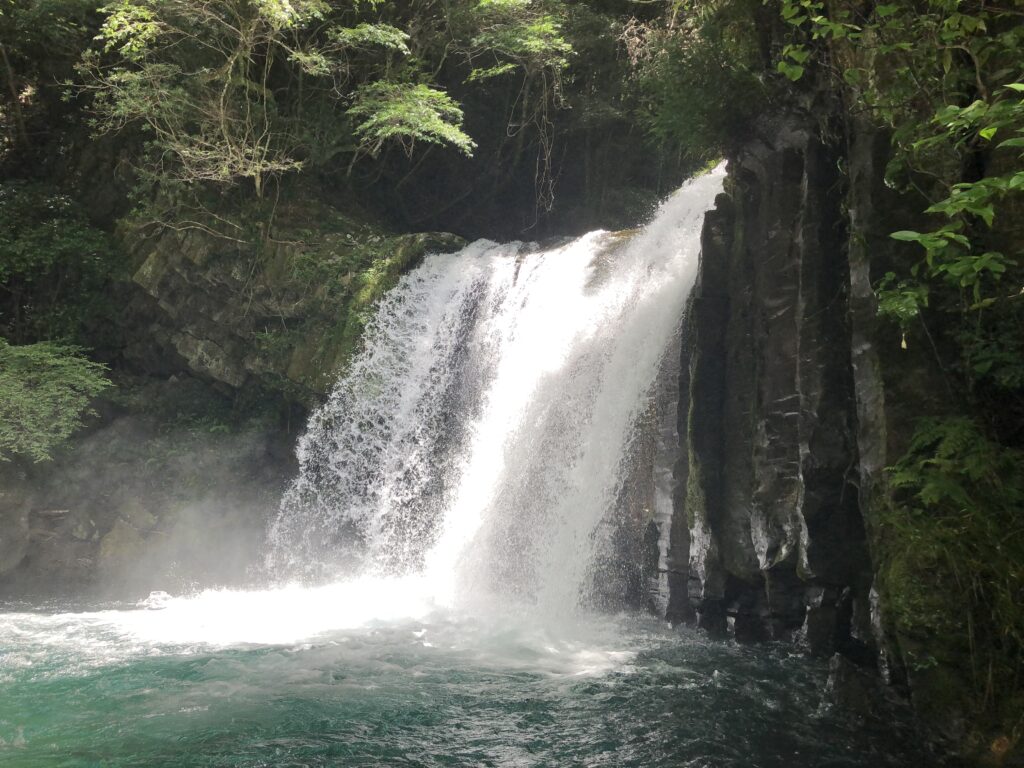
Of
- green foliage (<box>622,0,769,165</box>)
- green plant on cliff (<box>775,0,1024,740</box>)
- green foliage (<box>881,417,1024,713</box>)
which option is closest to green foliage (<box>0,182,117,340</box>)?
green foliage (<box>622,0,769,165</box>)

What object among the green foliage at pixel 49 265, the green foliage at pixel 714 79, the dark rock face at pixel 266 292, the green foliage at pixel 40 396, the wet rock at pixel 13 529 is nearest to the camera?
the green foliage at pixel 714 79

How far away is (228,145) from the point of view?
1268cm

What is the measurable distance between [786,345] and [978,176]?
92.7 inches

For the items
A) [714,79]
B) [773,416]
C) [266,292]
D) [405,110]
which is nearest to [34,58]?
[266,292]

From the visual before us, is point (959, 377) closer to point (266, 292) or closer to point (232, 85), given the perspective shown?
point (266, 292)

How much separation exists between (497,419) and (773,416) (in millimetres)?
4607

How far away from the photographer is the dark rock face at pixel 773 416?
629 centimetres

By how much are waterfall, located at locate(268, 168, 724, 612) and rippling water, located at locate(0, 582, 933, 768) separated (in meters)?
1.18

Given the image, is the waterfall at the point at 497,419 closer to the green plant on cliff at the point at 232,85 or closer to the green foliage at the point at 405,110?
the green foliage at the point at 405,110

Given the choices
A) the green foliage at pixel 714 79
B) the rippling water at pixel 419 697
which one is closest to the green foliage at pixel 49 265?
the rippling water at pixel 419 697

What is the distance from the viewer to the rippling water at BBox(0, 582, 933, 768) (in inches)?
199

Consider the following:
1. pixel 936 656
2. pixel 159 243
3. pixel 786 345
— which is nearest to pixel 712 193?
pixel 786 345

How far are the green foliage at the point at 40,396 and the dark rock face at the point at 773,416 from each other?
9.38 metres

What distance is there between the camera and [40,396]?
11844 millimetres
